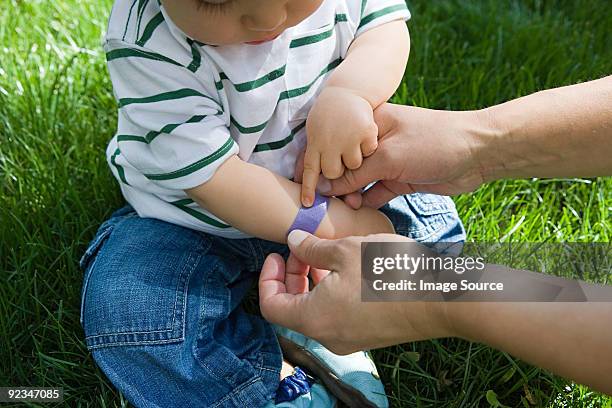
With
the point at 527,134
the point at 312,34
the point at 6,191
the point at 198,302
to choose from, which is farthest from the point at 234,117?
the point at 6,191

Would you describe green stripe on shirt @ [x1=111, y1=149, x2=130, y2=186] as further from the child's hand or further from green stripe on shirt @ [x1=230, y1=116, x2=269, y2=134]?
the child's hand

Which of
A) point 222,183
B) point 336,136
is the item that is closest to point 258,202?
point 222,183

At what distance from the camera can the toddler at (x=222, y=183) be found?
56.3 inches

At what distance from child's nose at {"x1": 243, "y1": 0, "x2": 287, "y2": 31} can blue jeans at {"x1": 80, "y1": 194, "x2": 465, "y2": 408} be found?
50 cm

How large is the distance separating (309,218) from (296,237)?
0.16ft

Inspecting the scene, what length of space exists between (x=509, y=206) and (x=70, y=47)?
122 cm

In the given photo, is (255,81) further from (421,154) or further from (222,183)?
(421,154)

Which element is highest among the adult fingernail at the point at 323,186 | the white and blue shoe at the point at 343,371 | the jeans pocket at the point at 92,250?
the adult fingernail at the point at 323,186

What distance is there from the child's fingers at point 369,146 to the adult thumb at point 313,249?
0.58 ft

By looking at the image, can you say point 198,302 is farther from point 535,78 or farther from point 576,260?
point 535,78

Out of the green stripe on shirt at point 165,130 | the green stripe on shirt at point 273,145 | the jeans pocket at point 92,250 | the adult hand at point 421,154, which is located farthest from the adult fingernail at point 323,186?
the jeans pocket at point 92,250

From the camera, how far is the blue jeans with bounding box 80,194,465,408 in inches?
59.0

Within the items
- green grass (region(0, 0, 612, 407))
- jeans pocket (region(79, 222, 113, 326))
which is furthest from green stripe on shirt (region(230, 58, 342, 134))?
green grass (region(0, 0, 612, 407))

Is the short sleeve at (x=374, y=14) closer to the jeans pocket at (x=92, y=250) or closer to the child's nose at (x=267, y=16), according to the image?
the child's nose at (x=267, y=16)
